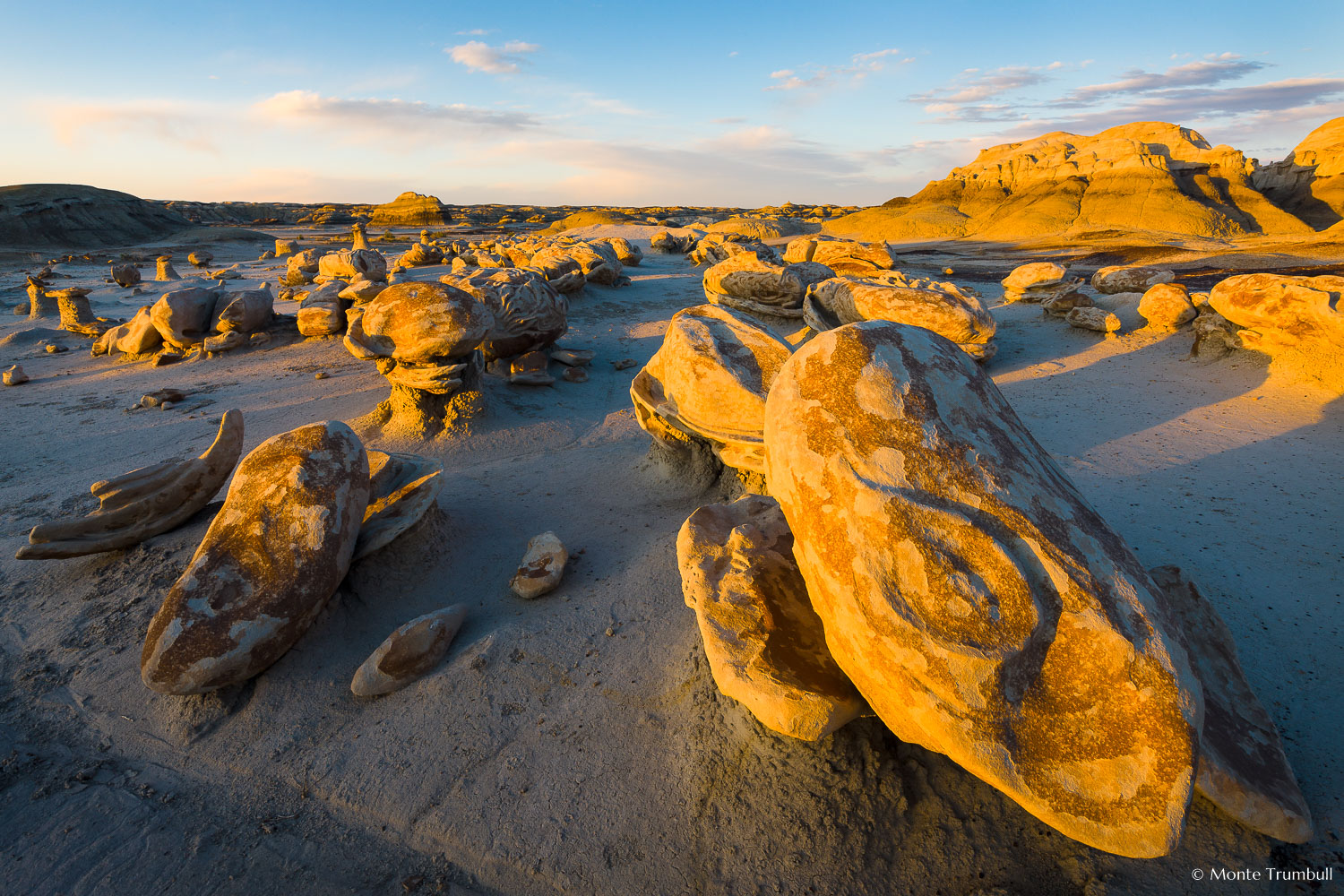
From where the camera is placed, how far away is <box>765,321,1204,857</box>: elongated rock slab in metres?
1.53

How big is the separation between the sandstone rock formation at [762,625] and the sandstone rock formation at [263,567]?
1.98 metres

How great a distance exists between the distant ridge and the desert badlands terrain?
22266 mm

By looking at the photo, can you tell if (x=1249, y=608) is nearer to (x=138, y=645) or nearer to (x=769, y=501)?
(x=769, y=501)

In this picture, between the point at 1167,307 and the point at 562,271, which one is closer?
the point at 1167,307

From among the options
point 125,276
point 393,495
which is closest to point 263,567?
point 393,495

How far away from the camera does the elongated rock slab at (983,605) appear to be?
1529mm

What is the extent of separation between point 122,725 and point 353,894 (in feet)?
5.34

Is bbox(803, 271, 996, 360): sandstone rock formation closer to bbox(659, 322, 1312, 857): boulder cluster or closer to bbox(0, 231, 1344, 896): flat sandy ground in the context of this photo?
bbox(0, 231, 1344, 896): flat sandy ground

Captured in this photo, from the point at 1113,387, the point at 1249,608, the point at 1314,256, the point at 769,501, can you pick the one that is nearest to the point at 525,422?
the point at 769,501

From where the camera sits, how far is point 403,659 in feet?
9.29

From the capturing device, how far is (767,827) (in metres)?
2.03

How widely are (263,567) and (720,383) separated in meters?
2.83

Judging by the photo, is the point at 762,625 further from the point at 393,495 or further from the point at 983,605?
the point at 393,495

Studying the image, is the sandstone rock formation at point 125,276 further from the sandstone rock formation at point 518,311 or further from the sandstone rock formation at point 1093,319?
the sandstone rock formation at point 1093,319
